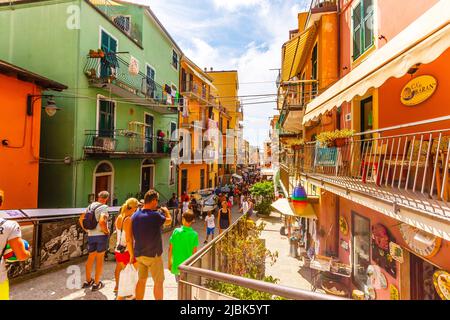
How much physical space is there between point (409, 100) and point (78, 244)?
33.7ft

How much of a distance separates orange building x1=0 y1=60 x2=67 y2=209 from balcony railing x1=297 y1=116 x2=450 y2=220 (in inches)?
415

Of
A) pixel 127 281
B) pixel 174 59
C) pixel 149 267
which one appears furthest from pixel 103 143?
pixel 174 59

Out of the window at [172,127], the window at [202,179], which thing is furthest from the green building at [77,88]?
the window at [202,179]

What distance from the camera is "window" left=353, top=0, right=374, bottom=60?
22.0 feet

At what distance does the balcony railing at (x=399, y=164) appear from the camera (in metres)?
3.43

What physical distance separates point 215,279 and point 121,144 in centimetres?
1303

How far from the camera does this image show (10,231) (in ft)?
10.2

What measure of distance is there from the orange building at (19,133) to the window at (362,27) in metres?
11.1

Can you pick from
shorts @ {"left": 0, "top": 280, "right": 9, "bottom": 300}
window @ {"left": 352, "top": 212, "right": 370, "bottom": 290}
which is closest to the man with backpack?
shorts @ {"left": 0, "top": 280, "right": 9, "bottom": 300}

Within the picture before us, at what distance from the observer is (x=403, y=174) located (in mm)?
4969

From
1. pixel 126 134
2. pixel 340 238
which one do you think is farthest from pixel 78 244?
pixel 340 238

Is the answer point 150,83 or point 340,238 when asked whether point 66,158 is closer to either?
point 150,83

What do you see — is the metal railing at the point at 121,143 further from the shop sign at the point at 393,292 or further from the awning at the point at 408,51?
the shop sign at the point at 393,292
